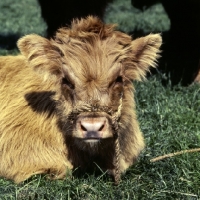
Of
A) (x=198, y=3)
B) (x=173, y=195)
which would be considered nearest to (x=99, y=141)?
(x=173, y=195)

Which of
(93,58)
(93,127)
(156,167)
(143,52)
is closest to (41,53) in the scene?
(93,58)

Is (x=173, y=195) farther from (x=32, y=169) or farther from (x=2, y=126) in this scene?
(x=2, y=126)

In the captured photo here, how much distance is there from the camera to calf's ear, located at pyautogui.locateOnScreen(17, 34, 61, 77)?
227 inches

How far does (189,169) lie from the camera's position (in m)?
5.87

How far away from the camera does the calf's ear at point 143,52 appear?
5910 mm

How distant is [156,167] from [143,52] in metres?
0.97

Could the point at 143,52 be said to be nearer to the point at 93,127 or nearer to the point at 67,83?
the point at 67,83

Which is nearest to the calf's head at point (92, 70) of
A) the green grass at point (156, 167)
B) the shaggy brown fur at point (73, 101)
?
the shaggy brown fur at point (73, 101)

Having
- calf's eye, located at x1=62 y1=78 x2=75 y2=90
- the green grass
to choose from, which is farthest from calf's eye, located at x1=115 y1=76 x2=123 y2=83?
the green grass

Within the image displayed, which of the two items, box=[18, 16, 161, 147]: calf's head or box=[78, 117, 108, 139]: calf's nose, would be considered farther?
box=[18, 16, 161, 147]: calf's head

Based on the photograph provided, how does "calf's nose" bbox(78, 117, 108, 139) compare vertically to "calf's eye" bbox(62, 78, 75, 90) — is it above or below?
below

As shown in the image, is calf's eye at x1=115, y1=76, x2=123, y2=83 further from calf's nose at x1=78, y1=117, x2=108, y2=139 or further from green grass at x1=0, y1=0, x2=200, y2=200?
green grass at x1=0, y1=0, x2=200, y2=200

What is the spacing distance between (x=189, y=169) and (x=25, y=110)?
4.87 feet

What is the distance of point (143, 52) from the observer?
5.96 m
